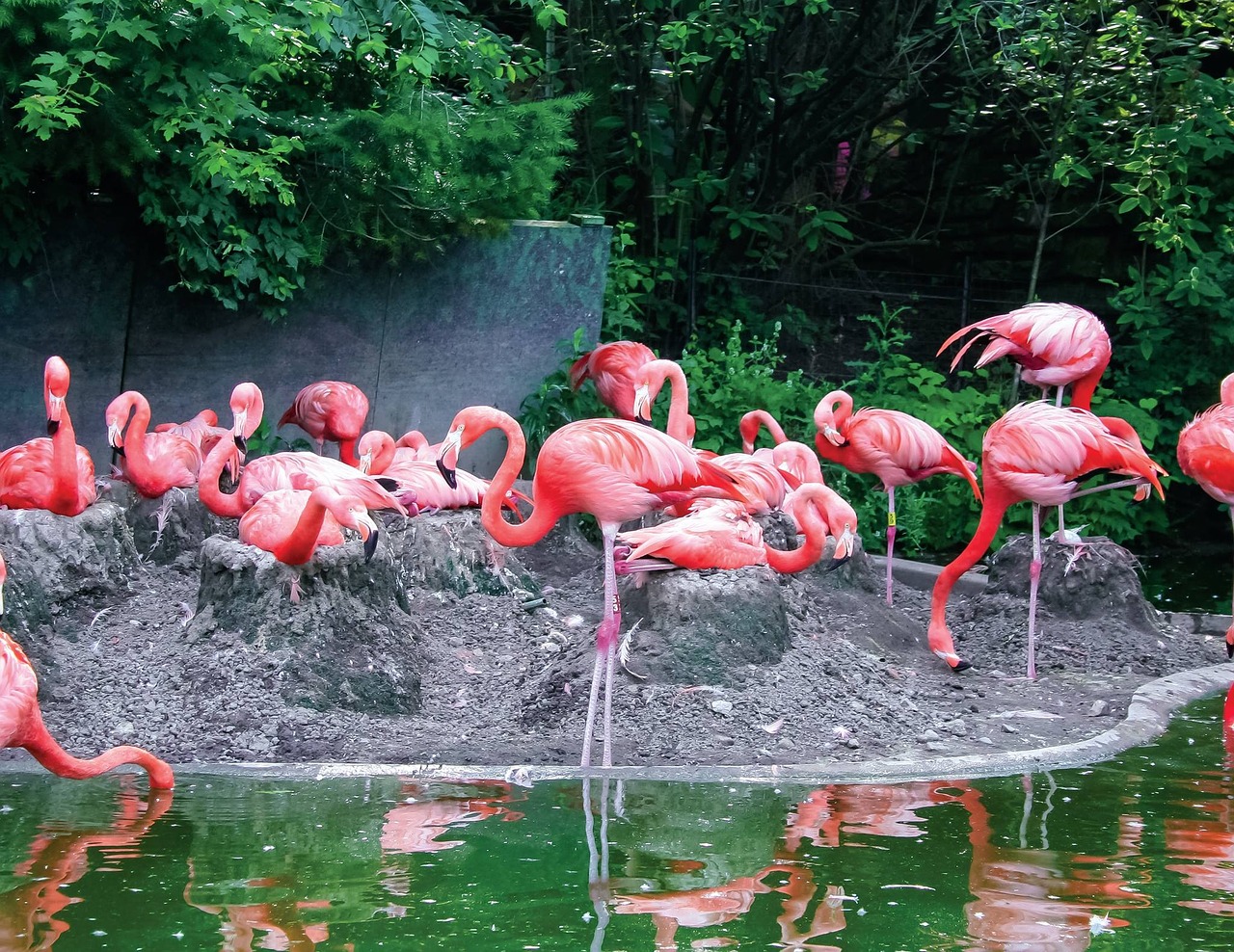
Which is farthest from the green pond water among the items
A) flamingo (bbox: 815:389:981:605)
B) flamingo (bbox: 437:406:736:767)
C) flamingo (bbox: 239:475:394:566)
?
flamingo (bbox: 815:389:981:605)

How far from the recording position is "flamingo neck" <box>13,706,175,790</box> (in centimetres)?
352

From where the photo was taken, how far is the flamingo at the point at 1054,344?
624 centimetres

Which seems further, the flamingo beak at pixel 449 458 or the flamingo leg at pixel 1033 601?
the flamingo leg at pixel 1033 601

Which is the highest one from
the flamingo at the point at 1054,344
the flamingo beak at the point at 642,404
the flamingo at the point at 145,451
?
the flamingo at the point at 1054,344

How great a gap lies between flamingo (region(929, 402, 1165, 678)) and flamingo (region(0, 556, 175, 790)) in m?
3.19

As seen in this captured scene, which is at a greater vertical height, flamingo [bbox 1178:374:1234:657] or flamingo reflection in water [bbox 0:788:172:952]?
flamingo [bbox 1178:374:1234:657]

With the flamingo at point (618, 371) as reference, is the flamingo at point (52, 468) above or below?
below

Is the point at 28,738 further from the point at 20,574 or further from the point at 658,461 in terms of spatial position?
the point at 658,461

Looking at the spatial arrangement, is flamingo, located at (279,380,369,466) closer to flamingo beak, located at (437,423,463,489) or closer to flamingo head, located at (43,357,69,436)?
flamingo head, located at (43,357,69,436)

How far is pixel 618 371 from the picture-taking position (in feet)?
24.0

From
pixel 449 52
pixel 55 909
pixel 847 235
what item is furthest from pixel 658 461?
pixel 847 235

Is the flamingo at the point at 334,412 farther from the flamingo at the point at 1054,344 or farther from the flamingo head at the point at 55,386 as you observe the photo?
the flamingo at the point at 1054,344

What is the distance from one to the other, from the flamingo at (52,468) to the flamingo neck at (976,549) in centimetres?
353

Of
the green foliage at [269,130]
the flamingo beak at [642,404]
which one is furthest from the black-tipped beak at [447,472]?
the green foliage at [269,130]
